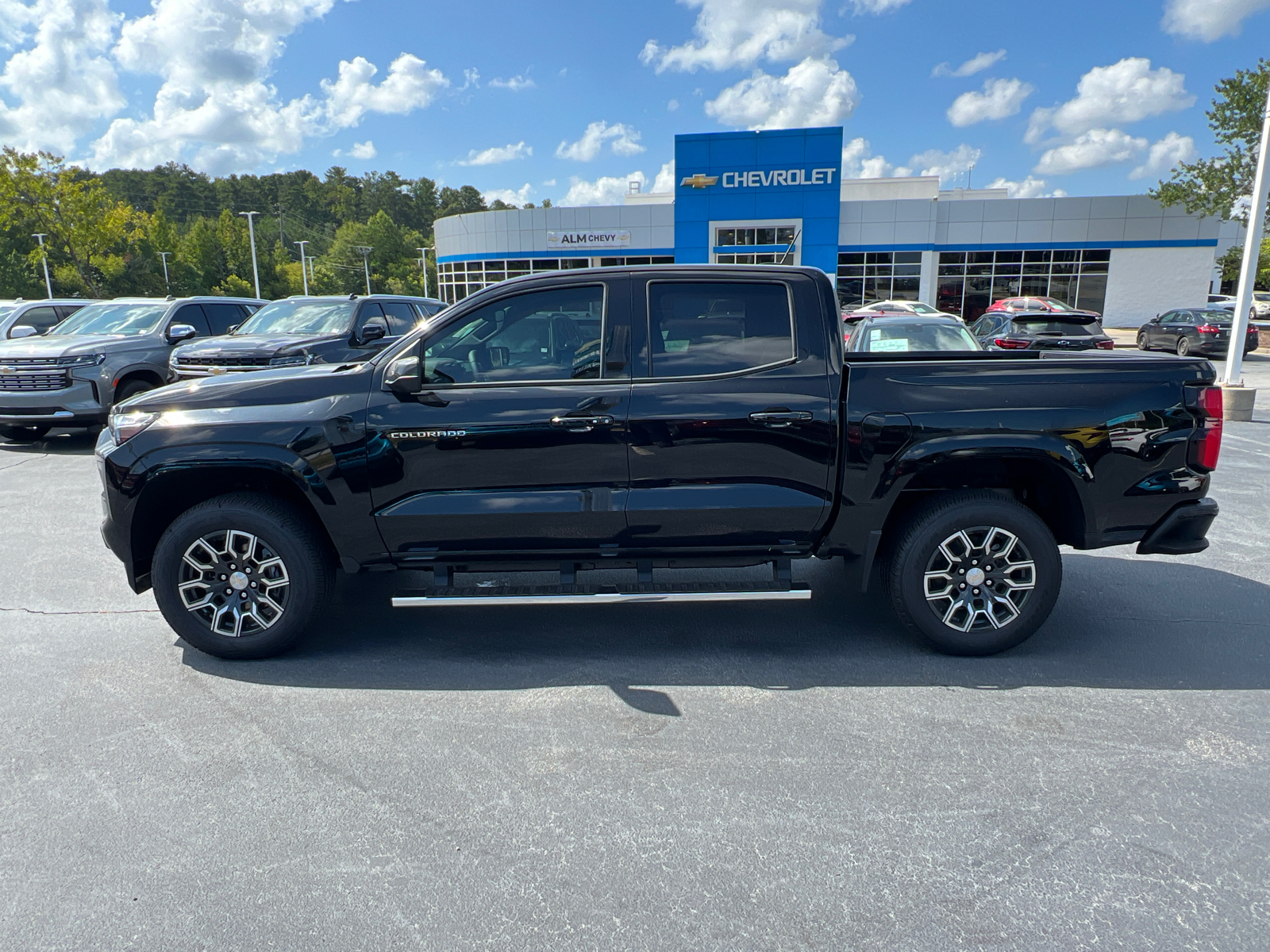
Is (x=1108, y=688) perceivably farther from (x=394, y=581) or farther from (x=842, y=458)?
(x=394, y=581)

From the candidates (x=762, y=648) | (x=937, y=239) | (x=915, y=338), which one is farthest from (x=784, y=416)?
(x=937, y=239)

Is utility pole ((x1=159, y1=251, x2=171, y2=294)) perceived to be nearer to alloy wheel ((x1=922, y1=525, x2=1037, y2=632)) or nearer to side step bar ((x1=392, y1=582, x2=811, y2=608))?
side step bar ((x1=392, y1=582, x2=811, y2=608))

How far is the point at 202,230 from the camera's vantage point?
83.6 m

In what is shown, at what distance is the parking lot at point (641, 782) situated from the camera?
100 inches

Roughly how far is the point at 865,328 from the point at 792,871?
9507mm

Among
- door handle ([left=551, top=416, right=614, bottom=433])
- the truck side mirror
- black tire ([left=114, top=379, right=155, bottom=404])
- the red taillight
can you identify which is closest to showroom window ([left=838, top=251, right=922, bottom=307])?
black tire ([left=114, top=379, right=155, bottom=404])

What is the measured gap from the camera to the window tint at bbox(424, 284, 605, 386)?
423 cm

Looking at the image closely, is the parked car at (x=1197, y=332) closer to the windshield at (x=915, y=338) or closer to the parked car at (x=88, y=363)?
the windshield at (x=915, y=338)

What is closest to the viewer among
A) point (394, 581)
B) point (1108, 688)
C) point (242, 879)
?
point (242, 879)

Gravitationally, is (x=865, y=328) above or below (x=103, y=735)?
above

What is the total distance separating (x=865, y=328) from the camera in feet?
36.9

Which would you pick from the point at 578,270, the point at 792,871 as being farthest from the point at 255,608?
the point at 792,871

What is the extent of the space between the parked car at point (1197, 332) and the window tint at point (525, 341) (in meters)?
23.0

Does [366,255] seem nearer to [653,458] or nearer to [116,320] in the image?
[116,320]
